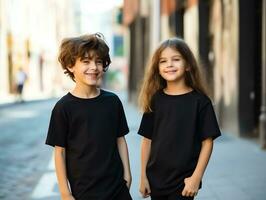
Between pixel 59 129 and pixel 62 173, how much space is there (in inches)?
9.7

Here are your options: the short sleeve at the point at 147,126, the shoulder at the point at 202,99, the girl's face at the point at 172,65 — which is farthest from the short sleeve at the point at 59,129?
the shoulder at the point at 202,99

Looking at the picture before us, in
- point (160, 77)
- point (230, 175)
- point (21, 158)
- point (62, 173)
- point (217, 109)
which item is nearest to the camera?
point (62, 173)

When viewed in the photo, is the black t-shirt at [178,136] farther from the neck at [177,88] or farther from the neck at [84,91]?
the neck at [84,91]

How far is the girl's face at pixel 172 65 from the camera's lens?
351 cm

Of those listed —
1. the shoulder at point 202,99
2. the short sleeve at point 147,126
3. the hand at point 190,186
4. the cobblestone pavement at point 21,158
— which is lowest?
the cobblestone pavement at point 21,158

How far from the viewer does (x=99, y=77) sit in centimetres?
334

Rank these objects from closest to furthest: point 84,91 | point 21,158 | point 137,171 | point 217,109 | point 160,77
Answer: point 84,91 < point 160,77 < point 137,171 < point 21,158 < point 217,109

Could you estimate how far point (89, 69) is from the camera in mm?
3279

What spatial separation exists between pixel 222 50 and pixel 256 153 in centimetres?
475

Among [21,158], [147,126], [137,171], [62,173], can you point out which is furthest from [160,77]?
[21,158]

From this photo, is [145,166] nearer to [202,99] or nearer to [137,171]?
[202,99]

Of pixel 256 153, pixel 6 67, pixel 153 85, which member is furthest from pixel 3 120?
pixel 6 67

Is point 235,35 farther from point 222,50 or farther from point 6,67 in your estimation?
point 6,67

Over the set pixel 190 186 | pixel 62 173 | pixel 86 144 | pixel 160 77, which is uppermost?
pixel 160 77
